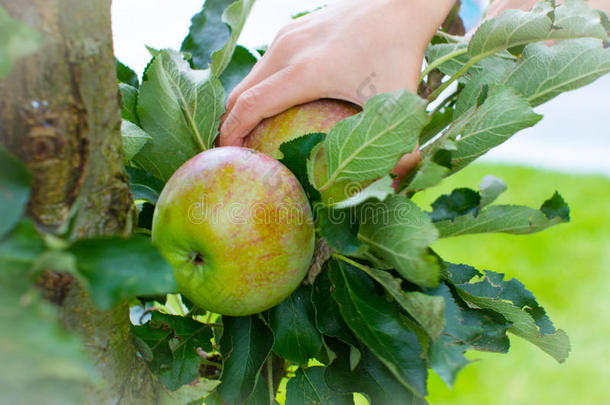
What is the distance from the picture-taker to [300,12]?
65 cm

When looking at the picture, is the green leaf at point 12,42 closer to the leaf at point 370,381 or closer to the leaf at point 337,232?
the leaf at point 337,232

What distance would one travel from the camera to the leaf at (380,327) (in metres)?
0.35

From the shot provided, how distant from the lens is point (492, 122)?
1.40 ft

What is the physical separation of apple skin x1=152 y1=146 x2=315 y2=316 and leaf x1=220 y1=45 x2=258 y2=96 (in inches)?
8.2

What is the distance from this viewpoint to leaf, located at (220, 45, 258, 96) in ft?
1.92

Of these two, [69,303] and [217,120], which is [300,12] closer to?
[217,120]

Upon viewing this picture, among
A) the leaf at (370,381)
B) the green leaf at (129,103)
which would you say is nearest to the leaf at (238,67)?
the green leaf at (129,103)

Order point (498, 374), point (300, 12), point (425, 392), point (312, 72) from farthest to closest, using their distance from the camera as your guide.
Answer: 1. point (498, 374)
2. point (300, 12)
3. point (312, 72)
4. point (425, 392)

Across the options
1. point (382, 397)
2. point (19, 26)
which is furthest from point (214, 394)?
point (19, 26)

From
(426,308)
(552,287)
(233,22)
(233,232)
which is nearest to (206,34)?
(233,22)

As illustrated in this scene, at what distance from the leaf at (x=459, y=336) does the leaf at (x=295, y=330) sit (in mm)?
103

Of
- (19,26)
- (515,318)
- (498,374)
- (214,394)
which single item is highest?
(19,26)

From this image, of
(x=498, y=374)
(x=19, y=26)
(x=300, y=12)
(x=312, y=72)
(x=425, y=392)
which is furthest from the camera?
(x=498, y=374)

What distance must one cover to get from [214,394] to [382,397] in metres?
0.16
